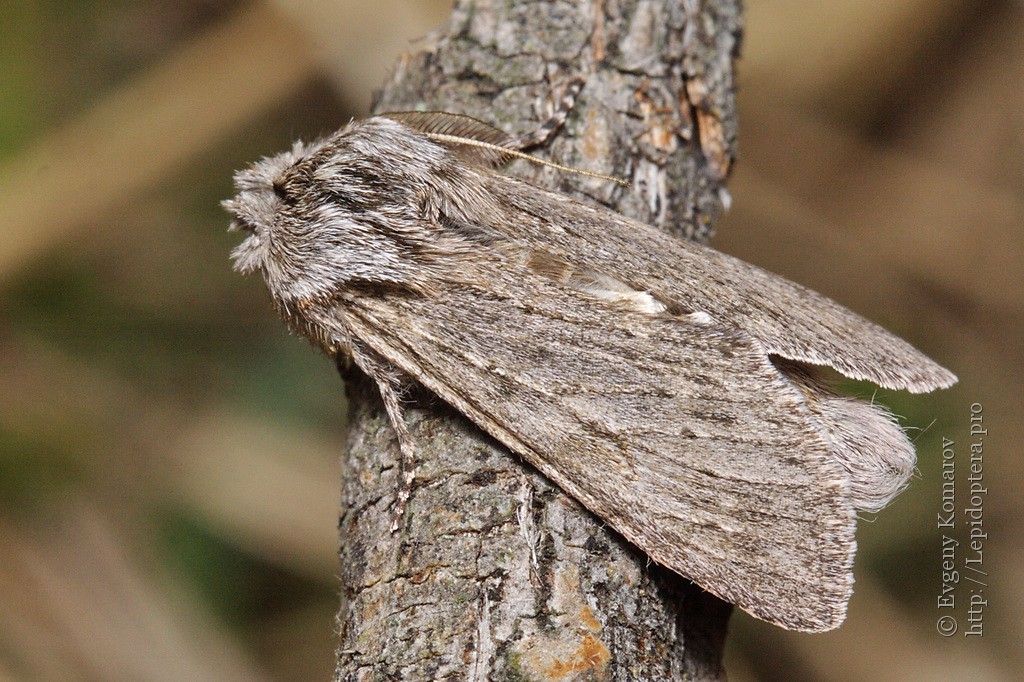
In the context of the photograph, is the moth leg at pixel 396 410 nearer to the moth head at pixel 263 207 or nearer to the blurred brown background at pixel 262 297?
the moth head at pixel 263 207

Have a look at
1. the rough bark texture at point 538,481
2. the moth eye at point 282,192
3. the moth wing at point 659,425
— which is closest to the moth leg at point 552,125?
the rough bark texture at point 538,481

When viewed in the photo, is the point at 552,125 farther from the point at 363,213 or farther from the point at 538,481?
the point at 538,481

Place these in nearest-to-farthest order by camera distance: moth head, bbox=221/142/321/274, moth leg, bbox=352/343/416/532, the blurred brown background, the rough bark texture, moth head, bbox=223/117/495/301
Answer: the rough bark texture, moth leg, bbox=352/343/416/532, moth head, bbox=223/117/495/301, moth head, bbox=221/142/321/274, the blurred brown background

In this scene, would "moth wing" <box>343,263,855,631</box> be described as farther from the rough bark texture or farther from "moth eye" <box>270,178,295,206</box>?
"moth eye" <box>270,178,295,206</box>

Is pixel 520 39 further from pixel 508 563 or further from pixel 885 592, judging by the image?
pixel 885 592

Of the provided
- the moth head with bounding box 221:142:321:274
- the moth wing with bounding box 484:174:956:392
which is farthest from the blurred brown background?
the moth head with bounding box 221:142:321:274

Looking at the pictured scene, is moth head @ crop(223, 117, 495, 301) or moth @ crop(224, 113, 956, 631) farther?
moth head @ crop(223, 117, 495, 301)
